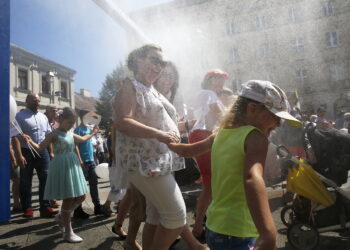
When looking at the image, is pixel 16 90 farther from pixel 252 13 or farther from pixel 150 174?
pixel 150 174

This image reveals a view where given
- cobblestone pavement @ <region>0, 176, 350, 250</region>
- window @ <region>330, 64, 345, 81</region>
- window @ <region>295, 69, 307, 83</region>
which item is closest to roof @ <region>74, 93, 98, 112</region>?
window @ <region>295, 69, 307, 83</region>

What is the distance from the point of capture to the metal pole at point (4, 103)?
2043 millimetres

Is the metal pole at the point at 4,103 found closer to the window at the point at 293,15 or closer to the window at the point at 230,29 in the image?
the window at the point at 293,15

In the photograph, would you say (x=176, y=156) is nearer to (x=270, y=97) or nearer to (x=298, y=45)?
(x=270, y=97)

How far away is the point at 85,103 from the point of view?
125 ft

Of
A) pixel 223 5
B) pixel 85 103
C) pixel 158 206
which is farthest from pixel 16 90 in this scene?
pixel 158 206

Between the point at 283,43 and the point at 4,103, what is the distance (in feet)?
91.4

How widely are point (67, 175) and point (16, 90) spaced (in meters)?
24.3

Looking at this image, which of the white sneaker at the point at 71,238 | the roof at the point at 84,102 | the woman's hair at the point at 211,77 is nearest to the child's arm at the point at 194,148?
the woman's hair at the point at 211,77

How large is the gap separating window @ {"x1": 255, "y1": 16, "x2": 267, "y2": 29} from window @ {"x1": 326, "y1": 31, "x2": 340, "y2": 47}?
764cm

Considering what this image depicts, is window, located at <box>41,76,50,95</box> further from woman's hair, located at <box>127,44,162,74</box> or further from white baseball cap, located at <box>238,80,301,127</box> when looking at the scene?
white baseball cap, located at <box>238,80,301,127</box>

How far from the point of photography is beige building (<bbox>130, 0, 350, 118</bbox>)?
19613 mm

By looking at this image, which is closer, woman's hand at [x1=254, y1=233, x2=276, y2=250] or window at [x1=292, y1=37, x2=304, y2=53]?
woman's hand at [x1=254, y1=233, x2=276, y2=250]

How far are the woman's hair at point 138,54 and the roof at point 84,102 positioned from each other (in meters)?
34.5
